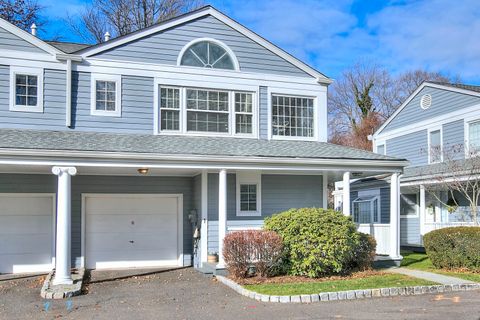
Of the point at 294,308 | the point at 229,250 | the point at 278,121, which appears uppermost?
the point at 278,121

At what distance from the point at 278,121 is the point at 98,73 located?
5.55m

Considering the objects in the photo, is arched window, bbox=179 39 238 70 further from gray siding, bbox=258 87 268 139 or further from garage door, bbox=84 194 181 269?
garage door, bbox=84 194 181 269

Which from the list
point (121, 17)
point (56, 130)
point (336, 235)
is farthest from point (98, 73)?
point (121, 17)

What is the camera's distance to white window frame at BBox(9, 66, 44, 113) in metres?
13.0

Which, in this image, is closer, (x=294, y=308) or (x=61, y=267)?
(x=294, y=308)

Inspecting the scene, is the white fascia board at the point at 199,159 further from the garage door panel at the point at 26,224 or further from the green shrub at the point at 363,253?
the garage door panel at the point at 26,224

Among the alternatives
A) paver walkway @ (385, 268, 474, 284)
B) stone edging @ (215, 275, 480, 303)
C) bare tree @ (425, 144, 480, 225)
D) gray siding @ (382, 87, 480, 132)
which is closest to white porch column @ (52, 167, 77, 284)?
stone edging @ (215, 275, 480, 303)

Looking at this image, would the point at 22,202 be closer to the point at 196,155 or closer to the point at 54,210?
the point at 54,210

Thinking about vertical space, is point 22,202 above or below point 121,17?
below

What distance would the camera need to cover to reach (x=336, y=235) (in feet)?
38.6

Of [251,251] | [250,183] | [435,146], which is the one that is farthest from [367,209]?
[251,251]

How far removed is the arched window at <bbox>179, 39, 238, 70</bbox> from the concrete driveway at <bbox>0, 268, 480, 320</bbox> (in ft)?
22.3

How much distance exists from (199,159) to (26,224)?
539cm

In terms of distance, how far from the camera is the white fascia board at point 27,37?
13132 mm
